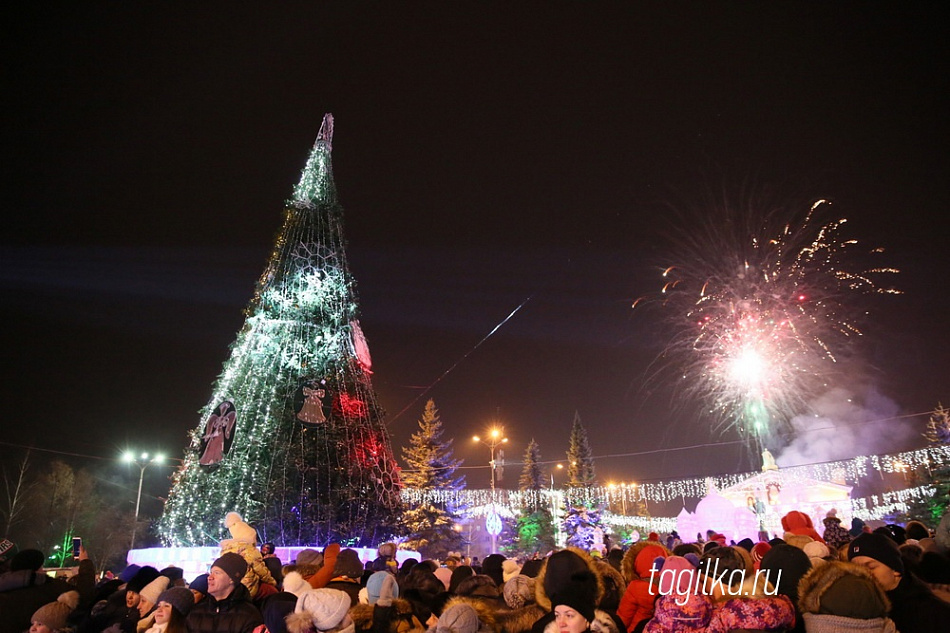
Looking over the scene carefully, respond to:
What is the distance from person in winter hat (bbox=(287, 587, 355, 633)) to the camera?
349 cm

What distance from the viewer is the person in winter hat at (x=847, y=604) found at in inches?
122

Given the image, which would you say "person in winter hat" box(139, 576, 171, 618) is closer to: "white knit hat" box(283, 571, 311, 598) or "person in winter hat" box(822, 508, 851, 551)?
"white knit hat" box(283, 571, 311, 598)

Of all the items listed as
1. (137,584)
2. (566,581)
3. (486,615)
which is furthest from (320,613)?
(137,584)

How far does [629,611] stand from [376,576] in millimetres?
2040

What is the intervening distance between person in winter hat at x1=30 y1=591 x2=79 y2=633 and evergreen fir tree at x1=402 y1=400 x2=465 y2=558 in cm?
2578

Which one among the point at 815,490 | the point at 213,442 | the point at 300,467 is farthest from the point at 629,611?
the point at 815,490

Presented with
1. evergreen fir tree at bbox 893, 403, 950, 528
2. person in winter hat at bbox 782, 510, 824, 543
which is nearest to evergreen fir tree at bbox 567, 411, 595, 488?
evergreen fir tree at bbox 893, 403, 950, 528

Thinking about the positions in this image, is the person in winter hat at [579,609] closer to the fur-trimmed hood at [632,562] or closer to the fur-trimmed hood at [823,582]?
the fur-trimmed hood at [823,582]

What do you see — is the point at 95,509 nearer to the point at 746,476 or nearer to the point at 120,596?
the point at 120,596

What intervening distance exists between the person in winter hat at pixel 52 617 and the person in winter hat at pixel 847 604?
564 cm

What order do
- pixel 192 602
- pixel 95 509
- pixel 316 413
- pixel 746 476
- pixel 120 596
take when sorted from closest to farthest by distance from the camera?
1. pixel 192 602
2. pixel 120 596
3. pixel 316 413
4. pixel 95 509
5. pixel 746 476

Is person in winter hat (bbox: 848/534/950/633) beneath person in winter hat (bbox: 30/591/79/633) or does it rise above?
above

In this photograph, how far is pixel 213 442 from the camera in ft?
46.5

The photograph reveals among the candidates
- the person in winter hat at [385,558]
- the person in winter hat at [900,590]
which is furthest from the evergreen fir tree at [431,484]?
the person in winter hat at [900,590]
